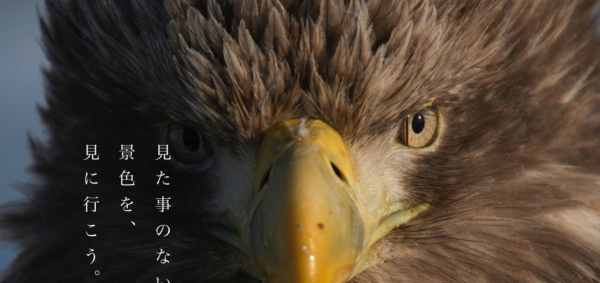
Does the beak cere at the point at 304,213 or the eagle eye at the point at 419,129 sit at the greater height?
the eagle eye at the point at 419,129

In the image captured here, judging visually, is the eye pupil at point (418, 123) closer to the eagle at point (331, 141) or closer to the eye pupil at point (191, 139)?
the eagle at point (331, 141)

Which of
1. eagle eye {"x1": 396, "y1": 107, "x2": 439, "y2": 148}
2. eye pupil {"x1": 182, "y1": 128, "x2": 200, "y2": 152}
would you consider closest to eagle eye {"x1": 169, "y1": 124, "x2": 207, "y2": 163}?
eye pupil {"x1": 182, "y1": 128, "x2": 200, "y2": 152}

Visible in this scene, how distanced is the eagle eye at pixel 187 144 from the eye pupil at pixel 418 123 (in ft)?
2.27

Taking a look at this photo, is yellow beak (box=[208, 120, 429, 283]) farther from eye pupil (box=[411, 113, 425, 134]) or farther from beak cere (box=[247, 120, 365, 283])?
eye pupil (box=[411, 113, 425, 134])

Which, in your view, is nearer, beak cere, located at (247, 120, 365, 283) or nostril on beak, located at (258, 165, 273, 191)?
beak cere, located at (247, 120, 365, 283)

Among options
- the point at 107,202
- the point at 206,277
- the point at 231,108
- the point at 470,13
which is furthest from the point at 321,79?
the point at 107,202

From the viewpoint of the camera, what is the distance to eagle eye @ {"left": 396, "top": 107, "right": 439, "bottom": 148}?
237 centimetres

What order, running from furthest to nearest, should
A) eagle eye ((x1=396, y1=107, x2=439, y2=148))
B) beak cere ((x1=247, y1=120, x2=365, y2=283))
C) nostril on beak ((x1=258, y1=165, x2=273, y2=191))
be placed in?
eagle eye ((x1=396, y1=107, x2=439, y2=148)), nostril on beak ((x1=258, y1=165, x2=273, y2=191)), beak cere ((x1=247, y1=120, x2=365, y2=283))

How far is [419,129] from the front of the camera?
2385 mm

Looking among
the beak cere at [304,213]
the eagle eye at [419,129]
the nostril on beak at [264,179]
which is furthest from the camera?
the eagle eye at [419,129]

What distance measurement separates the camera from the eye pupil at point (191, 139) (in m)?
2.41

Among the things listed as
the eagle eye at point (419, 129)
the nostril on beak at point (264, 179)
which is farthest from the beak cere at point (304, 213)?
the eagle eye at point (419, 129)

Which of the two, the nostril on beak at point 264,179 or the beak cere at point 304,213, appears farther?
the nostril on beak at point 264,179

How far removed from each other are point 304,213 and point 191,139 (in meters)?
0.66
